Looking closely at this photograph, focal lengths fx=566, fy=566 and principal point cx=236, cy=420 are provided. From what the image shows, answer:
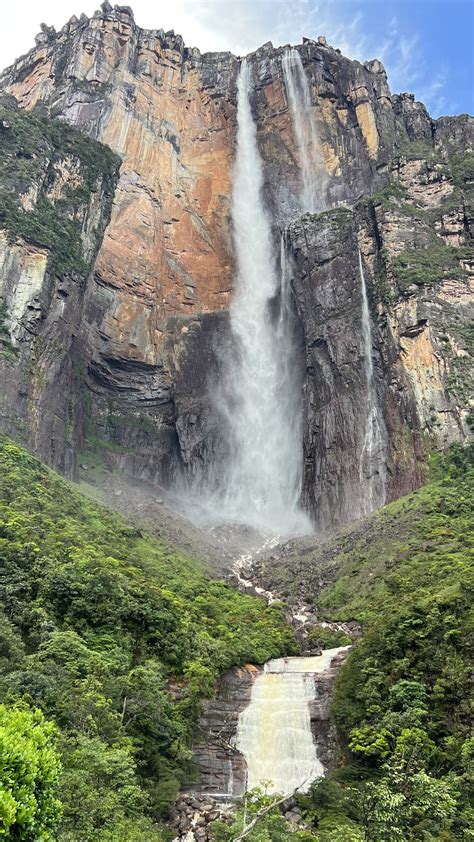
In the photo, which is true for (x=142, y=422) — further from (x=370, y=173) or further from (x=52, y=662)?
(x=52, y=662)

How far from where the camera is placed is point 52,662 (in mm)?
12906

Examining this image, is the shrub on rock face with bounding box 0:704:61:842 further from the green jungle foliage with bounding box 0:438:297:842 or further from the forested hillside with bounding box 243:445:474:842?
the forested hillside with bounding box 243:445:474:842

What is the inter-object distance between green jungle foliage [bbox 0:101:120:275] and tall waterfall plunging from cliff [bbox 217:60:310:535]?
51.1ft

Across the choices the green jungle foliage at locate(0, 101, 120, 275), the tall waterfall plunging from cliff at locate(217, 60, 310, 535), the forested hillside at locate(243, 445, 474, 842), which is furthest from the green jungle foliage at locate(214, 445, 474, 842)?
the green jungle foliage at locate(0, 101, 120, 275)

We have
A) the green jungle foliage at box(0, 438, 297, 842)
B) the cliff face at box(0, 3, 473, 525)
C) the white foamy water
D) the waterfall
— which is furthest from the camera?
the waterfall

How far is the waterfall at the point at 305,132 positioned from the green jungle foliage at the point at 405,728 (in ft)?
148

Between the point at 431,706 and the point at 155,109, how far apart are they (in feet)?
207

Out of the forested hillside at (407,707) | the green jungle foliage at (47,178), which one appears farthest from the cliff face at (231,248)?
the forested hillside at (407,707)

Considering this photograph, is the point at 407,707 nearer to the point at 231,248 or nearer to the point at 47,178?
the point at 47,178

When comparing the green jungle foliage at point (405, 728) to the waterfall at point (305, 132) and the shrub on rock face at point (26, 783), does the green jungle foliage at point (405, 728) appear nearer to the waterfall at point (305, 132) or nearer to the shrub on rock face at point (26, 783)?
the shrub on rock face at point (26, 783)

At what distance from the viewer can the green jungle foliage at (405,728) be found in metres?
10.0

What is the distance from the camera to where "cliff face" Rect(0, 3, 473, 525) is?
42812 mm

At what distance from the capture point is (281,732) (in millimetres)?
17469

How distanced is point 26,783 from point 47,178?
48053 mm
